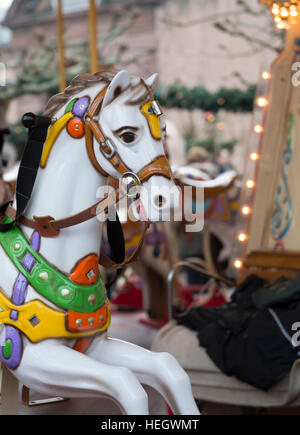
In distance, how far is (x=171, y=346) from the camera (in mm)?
2486

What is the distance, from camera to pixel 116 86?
1.29m

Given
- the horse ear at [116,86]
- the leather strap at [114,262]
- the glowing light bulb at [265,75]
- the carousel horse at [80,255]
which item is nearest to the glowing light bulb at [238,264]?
the glowing light bulb at [265,75]

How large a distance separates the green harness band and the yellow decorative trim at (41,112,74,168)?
0.69 feet

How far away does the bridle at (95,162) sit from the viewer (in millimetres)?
1273

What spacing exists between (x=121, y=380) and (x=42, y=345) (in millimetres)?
232

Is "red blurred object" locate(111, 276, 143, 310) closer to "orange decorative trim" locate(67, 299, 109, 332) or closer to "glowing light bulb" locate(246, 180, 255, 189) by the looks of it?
"glowing light bulb" locate(246, 180, 255, 189)

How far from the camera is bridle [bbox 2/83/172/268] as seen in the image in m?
1.27

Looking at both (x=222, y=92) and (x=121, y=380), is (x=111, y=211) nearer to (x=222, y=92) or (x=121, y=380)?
(x=121, y=380)

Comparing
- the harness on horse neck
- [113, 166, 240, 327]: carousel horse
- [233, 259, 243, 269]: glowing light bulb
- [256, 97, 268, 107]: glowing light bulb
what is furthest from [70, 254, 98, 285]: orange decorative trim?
[113, 166, 240, 327]: carousel horse

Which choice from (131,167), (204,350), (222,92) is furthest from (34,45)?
(131,167)

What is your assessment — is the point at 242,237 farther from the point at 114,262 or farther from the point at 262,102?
the point at 114,262

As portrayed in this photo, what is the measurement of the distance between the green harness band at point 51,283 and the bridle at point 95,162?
0.20ft

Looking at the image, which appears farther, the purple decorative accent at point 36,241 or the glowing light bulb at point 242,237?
the glowing light bulb at point 242,237

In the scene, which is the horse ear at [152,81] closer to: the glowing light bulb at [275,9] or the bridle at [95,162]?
the bridle at [95,162]
